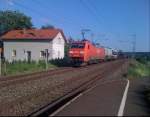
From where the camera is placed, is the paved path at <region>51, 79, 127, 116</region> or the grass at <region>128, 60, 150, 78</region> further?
the grass at <region>128, 60, 150, 78</region>

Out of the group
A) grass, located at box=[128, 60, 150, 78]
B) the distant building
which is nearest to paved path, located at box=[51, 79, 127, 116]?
grass, located at box=[128, 60, 150, 78]

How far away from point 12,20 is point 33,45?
35046 mm

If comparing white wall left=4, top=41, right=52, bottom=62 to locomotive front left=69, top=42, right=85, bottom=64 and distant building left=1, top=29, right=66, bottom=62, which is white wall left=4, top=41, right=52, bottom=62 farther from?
locomotive front left=69, top=42, right=85, bottom=64

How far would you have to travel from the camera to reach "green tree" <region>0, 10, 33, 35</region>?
10031cm

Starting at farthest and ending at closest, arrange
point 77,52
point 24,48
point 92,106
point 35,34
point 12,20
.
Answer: point 12,20
point 35,34
point 24,48
point 77,52
point 92,106

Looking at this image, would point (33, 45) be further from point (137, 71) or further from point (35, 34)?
point (137, 71)

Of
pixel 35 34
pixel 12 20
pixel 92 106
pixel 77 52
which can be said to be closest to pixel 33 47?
pixel 35 34

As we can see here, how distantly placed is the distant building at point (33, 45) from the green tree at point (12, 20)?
29798 mm

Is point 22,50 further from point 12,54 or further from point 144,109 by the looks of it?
point 144,109

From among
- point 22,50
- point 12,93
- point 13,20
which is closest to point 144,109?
point 12,93

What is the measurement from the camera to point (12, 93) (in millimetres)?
16969

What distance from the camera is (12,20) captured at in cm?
10000

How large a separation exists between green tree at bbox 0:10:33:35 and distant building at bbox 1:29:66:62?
29798 mm

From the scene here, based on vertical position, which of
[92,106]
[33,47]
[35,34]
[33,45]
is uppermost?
[35,34]
